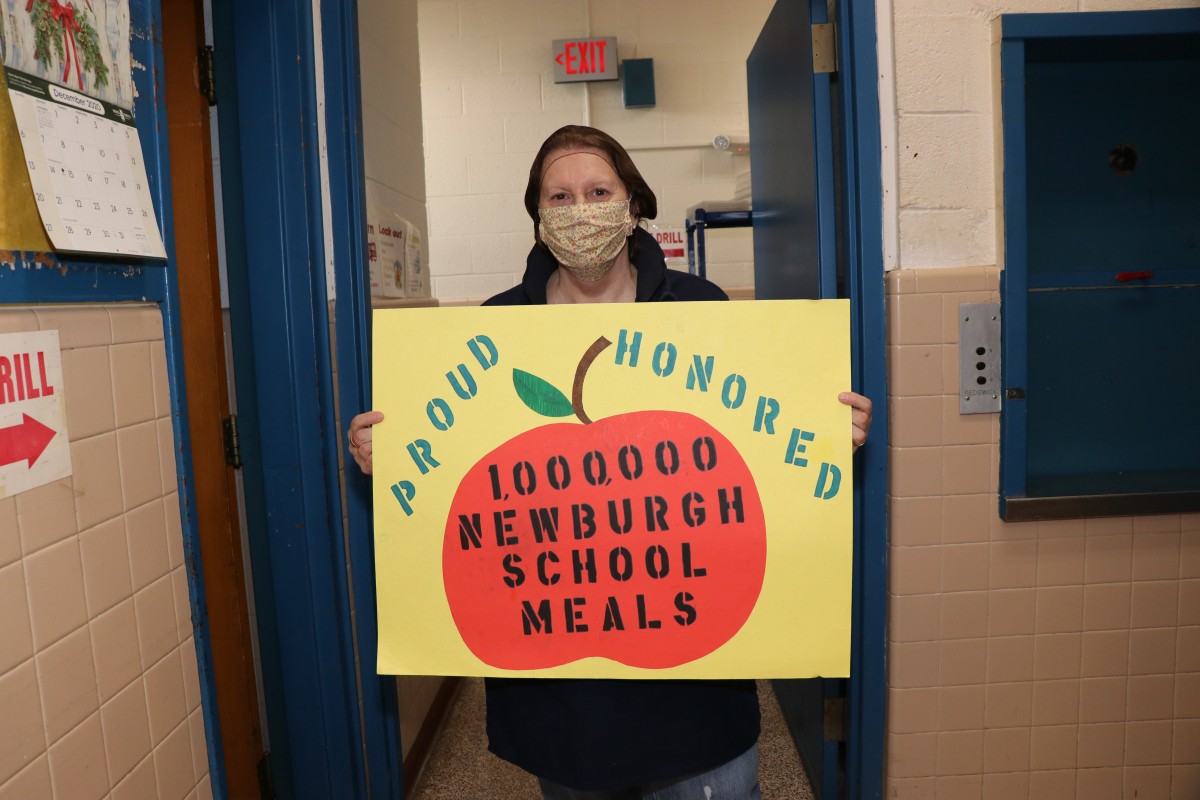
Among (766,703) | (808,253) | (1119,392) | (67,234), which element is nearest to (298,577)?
(67,234)

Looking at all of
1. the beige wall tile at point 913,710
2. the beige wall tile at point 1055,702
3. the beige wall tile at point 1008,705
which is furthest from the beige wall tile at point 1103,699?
the beige wall tile at point 913,710

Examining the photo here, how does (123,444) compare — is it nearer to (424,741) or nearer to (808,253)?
(808,253)

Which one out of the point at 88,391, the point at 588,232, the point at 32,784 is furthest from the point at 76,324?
the point at 588,232

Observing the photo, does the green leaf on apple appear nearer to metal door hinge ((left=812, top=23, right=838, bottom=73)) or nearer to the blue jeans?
the blue jeans

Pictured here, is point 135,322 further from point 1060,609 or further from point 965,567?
point 1060,609

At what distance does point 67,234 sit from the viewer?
961mm

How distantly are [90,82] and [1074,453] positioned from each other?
2.16m

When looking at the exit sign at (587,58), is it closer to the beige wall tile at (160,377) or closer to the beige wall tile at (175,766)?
Result: the beige wall tile at (160,377)

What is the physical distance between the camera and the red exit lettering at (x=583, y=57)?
4387 mm

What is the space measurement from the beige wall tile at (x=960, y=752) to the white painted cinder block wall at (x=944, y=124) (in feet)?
3.44

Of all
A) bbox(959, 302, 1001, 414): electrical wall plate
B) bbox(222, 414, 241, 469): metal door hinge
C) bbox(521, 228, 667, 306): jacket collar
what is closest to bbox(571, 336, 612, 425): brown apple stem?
bbox(521, 228, 667, 306): jacket collar

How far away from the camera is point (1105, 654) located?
179 cm

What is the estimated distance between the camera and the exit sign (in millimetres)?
4387

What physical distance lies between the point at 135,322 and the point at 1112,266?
2.16m
